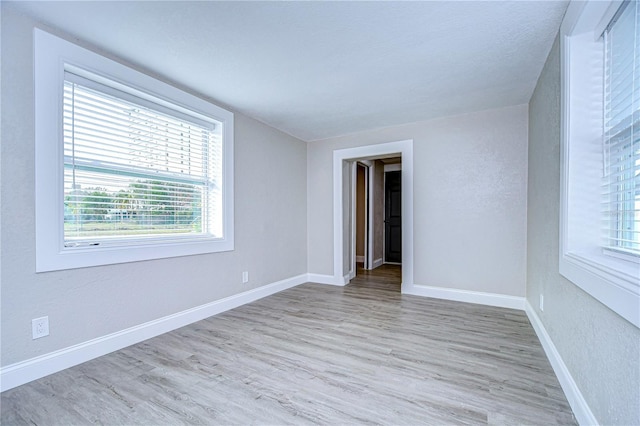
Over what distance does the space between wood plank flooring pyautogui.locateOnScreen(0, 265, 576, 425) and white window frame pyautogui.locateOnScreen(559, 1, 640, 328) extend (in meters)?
0.80

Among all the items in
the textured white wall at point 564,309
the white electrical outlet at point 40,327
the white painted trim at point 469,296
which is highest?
the textured white wall at point 564,309

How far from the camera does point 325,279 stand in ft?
15.0

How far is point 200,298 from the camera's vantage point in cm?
297

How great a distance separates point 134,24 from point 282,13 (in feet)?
3.28

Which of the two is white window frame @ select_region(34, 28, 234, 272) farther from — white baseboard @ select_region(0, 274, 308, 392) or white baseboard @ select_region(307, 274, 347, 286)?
white baseboard @ select_region(307, 274, 347, 286)

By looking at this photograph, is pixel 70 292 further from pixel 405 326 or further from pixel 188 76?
pixel 405 326

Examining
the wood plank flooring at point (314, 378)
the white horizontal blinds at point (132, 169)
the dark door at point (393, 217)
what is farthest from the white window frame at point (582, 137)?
the dark door at point (393, 217)

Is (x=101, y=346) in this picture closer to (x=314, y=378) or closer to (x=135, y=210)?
(x=135, y=210)

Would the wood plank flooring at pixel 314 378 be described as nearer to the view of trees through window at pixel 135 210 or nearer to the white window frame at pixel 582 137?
the white window frame at pixel 582 137

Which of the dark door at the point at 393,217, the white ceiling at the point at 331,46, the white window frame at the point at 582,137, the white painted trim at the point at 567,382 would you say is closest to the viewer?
the white painted trim at the point at 567,382

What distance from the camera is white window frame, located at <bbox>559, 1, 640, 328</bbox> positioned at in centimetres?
150

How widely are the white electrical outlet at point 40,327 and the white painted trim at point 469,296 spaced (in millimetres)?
3571

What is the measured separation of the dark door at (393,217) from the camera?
654cm

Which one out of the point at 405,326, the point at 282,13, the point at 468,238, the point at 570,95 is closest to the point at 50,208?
the point at 282,13
